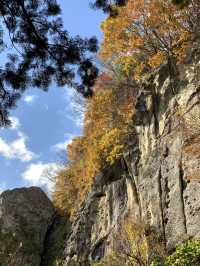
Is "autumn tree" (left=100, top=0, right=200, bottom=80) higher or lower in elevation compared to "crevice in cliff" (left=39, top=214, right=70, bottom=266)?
higher

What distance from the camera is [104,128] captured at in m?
29.8

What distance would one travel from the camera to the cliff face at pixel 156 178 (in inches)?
821

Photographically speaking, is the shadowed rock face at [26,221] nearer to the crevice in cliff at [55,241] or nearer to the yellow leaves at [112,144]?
the crevice in cliff at [55,241]

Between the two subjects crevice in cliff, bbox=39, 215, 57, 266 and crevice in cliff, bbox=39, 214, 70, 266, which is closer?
crevice in cliff, bbox=39, 214, 70, 266

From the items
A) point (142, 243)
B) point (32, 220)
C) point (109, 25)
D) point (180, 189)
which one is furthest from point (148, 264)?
point (32, 220)

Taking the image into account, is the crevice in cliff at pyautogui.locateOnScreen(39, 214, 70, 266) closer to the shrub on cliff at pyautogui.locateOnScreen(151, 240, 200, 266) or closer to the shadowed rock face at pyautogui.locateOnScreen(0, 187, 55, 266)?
the shadowed rock face at pyautogui.locateOnScreen(0, 187, 55, 266)

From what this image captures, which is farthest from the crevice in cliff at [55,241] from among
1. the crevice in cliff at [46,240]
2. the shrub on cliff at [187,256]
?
the shrub on cliff at [187,256]

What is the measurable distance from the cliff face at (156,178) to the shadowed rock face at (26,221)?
3.87 m

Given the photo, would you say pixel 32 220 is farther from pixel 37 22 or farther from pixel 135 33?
pixel 37 22

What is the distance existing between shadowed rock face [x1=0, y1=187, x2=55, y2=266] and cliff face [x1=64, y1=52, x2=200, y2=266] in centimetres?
387

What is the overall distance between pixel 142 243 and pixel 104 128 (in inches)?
411

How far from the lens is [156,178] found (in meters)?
23.0

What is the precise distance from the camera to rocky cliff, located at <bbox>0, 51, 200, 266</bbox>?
20938 millimetres

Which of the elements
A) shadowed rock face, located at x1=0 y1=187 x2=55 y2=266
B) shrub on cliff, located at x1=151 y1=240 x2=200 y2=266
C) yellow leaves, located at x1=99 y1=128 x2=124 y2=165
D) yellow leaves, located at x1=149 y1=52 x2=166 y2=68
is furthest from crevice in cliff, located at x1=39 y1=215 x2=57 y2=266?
shrub on cliff, located at x1=151 y1=240 x2=200 y2=266
